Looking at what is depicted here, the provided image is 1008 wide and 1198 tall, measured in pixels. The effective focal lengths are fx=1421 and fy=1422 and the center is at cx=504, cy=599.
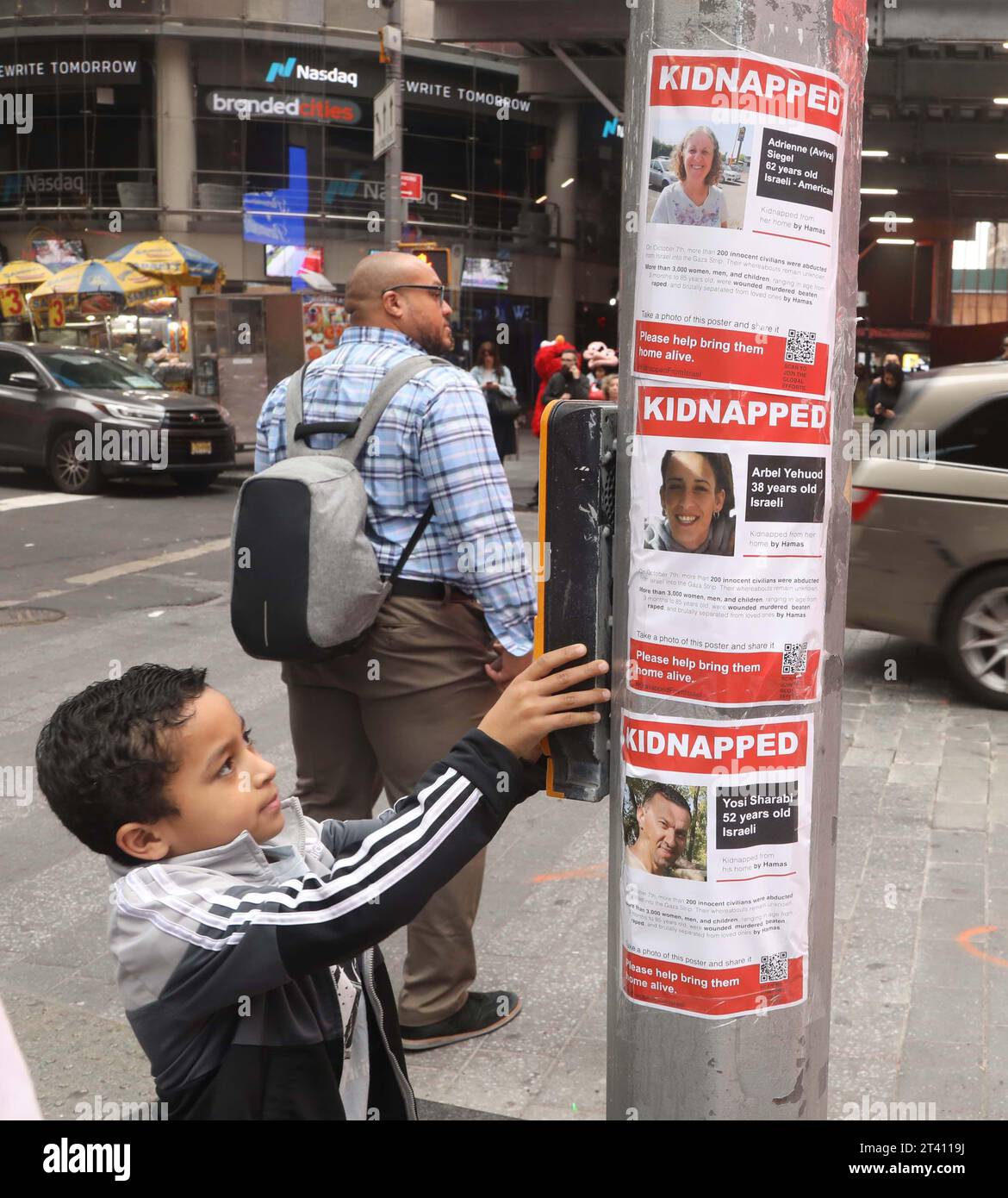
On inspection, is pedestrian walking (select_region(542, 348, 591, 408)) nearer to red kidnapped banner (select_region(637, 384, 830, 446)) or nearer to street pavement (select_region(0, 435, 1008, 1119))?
street pavement (select_region(0, 435, 1008, 1119))

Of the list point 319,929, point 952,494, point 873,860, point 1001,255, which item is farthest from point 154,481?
point 1001,255

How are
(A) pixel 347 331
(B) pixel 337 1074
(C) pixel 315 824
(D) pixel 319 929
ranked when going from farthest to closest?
(A) pixel 347 331
(C) pixel 315 824
(B) pixel 337 1074
(D) pixel 319 929

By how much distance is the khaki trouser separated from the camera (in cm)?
354

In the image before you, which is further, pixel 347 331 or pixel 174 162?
pixel 174 162

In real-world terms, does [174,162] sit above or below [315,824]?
above

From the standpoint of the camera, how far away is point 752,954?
2.09 metres

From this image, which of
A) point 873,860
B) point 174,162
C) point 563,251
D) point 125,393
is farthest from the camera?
Result: point 563,251

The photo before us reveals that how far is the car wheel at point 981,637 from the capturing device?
7.52m

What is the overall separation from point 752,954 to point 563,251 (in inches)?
1484

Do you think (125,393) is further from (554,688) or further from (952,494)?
(554,688)

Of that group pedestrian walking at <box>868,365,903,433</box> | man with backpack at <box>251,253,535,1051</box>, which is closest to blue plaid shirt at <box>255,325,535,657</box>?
man with backpack at <box>251,253,535,1051</box>

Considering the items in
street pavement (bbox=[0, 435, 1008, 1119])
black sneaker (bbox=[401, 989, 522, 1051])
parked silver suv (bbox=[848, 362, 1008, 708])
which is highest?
parked silver suv (bbox=[848, 362, 1008, 708])

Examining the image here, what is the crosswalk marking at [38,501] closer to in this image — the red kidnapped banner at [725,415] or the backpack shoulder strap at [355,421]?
the backpack shoulder strap at [355,421]

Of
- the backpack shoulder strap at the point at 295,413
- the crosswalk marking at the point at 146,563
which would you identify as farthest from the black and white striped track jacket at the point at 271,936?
the crosswalk marking at the point at 146,563
